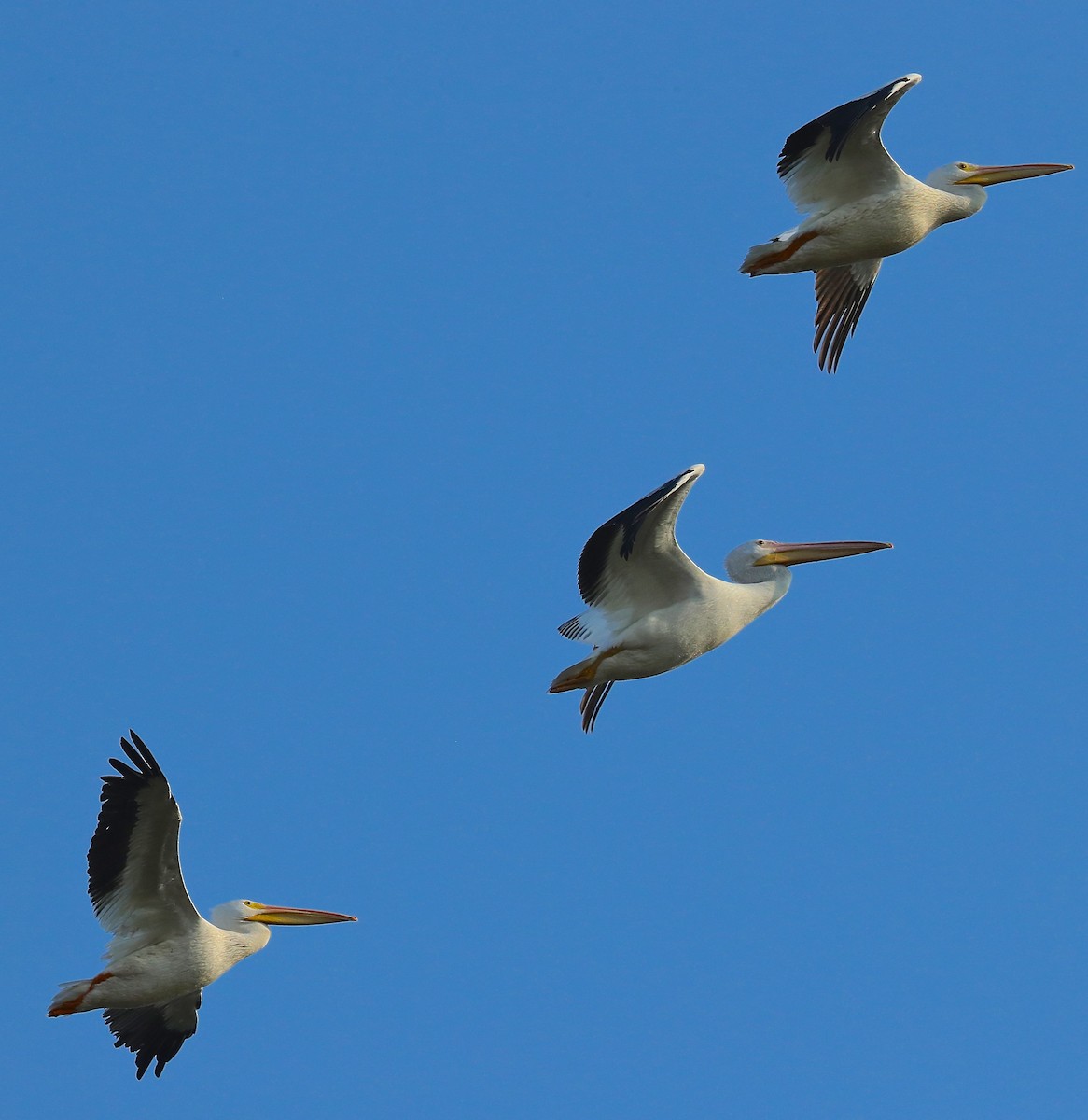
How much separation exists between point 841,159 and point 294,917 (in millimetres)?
5670

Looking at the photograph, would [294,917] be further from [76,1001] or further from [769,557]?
[769,557]

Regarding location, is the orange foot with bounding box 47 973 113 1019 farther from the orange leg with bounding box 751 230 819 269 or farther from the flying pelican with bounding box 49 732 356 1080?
the orange leg with bounding box 751 230 819 269

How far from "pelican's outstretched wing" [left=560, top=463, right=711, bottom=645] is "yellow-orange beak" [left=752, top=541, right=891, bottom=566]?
2.70ft

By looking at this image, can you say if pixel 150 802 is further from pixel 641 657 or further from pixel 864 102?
pixel 864 102

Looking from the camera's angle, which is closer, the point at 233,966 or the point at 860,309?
the point at 233,966

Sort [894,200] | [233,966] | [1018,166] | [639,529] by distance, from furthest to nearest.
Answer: [1018,166] → [894,200] → [233,966] → [639,529]

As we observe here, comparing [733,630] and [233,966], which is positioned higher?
[733,630]

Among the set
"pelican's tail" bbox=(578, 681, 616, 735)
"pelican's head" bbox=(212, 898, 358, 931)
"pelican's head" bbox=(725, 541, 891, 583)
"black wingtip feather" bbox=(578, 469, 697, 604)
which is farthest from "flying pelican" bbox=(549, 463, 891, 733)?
"pelican's head" bbox=(212, 898, 358, 931)

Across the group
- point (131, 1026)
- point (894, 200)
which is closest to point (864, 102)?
point (894, 200)

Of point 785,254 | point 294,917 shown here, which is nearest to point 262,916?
point 294,917

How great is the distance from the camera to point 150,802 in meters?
11.8

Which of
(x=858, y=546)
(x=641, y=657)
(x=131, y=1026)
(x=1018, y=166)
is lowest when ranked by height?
(x=131, y=1026)

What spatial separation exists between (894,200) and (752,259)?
949 mm

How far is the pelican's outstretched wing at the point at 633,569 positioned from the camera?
38.2 ft
